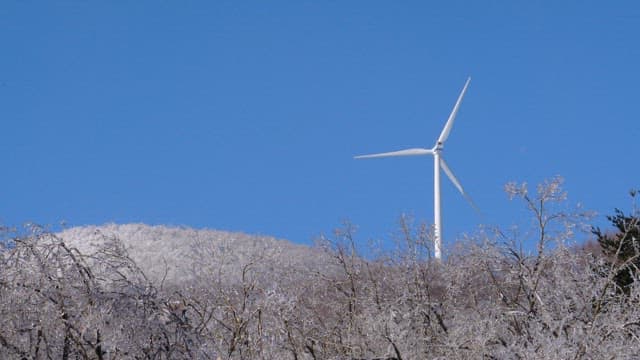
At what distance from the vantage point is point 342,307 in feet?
47.7

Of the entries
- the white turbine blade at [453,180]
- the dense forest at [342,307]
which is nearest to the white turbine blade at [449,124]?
the white turbine blade at [453,180]

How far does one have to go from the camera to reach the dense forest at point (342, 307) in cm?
689

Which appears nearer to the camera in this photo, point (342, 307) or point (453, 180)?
point (342, 307)

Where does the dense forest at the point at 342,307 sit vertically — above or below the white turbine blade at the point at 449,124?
below

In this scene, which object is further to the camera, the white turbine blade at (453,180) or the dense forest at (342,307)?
the white turbine blade at (453,180)

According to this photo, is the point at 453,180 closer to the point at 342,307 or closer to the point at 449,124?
the point at 449,124

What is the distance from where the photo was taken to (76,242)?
4381cm

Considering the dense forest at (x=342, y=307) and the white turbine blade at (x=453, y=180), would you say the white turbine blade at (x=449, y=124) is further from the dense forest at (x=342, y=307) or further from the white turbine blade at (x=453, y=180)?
the dense forest at (x=342, y=307)

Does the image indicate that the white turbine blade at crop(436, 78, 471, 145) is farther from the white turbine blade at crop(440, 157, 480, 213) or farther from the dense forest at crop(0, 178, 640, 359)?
the dense forest at crop(0, 178, 640, 359)

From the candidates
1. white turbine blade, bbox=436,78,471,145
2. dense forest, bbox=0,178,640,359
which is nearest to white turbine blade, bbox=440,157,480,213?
white turbine blade, bbox=436,78,471,145

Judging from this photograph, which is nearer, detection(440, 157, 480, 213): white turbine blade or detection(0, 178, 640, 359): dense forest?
detection(0, 178, 640, 359): dense forest

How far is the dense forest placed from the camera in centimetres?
689

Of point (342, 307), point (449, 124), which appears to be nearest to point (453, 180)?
point (449, 124)

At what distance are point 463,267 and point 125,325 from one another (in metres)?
6.60
